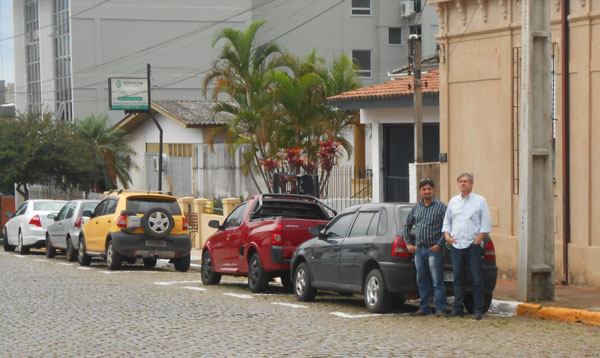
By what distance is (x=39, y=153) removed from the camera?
44125 mm

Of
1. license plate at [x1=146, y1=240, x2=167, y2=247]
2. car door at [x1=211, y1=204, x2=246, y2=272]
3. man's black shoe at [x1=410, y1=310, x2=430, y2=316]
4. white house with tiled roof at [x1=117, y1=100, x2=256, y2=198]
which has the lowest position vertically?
man's black shoe at [x1=410, y1=310, x2=430, y2=316]

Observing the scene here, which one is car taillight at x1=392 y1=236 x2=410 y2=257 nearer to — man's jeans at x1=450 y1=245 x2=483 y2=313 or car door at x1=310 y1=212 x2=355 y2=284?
man's jeans at x1=450 y1=245 x2=483 y2=313

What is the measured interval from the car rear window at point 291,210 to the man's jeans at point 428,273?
15.2 ft

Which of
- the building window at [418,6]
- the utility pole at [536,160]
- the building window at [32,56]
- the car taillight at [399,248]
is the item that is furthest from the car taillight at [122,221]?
the building window at [32,56]

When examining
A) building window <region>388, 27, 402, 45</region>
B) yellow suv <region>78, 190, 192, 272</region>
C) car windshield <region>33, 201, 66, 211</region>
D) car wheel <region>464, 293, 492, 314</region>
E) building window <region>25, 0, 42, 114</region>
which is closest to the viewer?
car wheel <region>464, 293, 492, 314</region>

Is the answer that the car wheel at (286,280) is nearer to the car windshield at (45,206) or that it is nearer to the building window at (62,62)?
the car windshield at (45,206)

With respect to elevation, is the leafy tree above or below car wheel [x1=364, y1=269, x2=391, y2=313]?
above

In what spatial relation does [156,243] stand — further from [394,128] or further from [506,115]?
[506,115]

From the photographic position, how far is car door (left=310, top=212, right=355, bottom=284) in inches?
591

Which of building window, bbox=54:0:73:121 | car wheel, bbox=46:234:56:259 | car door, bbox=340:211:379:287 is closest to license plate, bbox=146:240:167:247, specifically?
car wheel, bbox=46:234:56:259

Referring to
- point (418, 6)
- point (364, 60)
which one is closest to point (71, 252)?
point (364, 60)

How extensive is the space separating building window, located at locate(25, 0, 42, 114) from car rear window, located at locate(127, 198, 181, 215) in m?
46.6

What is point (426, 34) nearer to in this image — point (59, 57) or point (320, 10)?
point (320, 10)

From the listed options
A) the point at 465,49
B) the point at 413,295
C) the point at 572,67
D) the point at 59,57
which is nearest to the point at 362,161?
the point at 465,49
